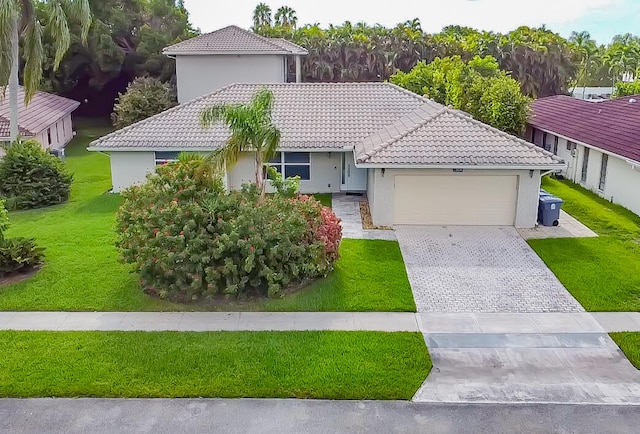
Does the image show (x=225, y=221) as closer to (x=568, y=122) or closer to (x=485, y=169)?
(x=485, y=169)

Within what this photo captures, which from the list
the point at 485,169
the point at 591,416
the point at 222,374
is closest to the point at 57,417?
the point at 222,374

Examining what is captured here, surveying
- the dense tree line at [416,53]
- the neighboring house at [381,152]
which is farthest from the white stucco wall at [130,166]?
the dense tree line at [416,53]

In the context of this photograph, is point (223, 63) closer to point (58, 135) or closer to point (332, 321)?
point (58, 135)

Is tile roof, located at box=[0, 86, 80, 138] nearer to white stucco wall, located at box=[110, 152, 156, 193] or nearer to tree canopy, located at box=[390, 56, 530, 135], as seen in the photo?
white stucco wall, located at box=[110, 152, 156, 193]

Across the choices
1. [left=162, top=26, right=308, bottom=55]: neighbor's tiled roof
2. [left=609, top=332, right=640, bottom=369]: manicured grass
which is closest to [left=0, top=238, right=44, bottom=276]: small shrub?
[left=609, top=332, right=640, bottom=369]: manicured grass

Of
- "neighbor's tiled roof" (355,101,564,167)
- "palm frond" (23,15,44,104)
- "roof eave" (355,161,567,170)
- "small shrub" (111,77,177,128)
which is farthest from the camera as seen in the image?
"small shrub" (111,77,177,128)

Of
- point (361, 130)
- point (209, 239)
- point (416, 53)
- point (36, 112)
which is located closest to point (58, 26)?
point (36, 112)
